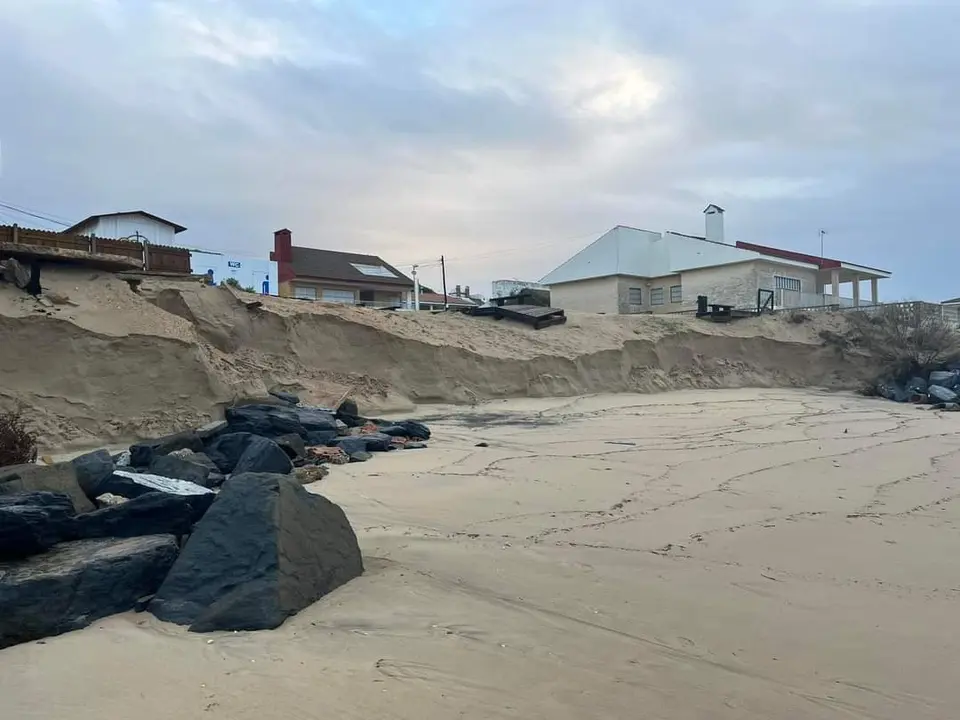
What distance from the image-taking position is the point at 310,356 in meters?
16.8

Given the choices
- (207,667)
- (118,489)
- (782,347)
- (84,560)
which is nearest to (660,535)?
(207,667)

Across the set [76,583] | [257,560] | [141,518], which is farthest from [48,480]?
[257,560]

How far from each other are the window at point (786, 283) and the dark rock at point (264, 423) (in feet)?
93.6

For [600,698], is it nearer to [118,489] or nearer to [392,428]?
[118,489]

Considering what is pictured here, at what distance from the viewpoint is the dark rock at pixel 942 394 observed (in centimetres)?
2034

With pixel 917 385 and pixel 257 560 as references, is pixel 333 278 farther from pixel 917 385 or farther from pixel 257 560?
pixel 257 560

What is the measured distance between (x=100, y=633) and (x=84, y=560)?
57cm

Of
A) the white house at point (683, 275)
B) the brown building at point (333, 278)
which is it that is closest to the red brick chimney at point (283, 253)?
the brown building at point (333, 278)

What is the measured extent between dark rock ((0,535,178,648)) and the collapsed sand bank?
7703 mm

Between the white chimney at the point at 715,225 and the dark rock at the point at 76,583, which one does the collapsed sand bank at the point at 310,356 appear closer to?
the dark rock at the point at 76,583

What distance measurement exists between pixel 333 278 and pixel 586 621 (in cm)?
3755

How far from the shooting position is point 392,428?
11.9 metres

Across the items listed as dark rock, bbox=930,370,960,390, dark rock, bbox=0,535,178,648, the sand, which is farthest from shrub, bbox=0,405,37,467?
dark rock, bbox=930,370,960,390

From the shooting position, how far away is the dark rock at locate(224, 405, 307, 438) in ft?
34.4
